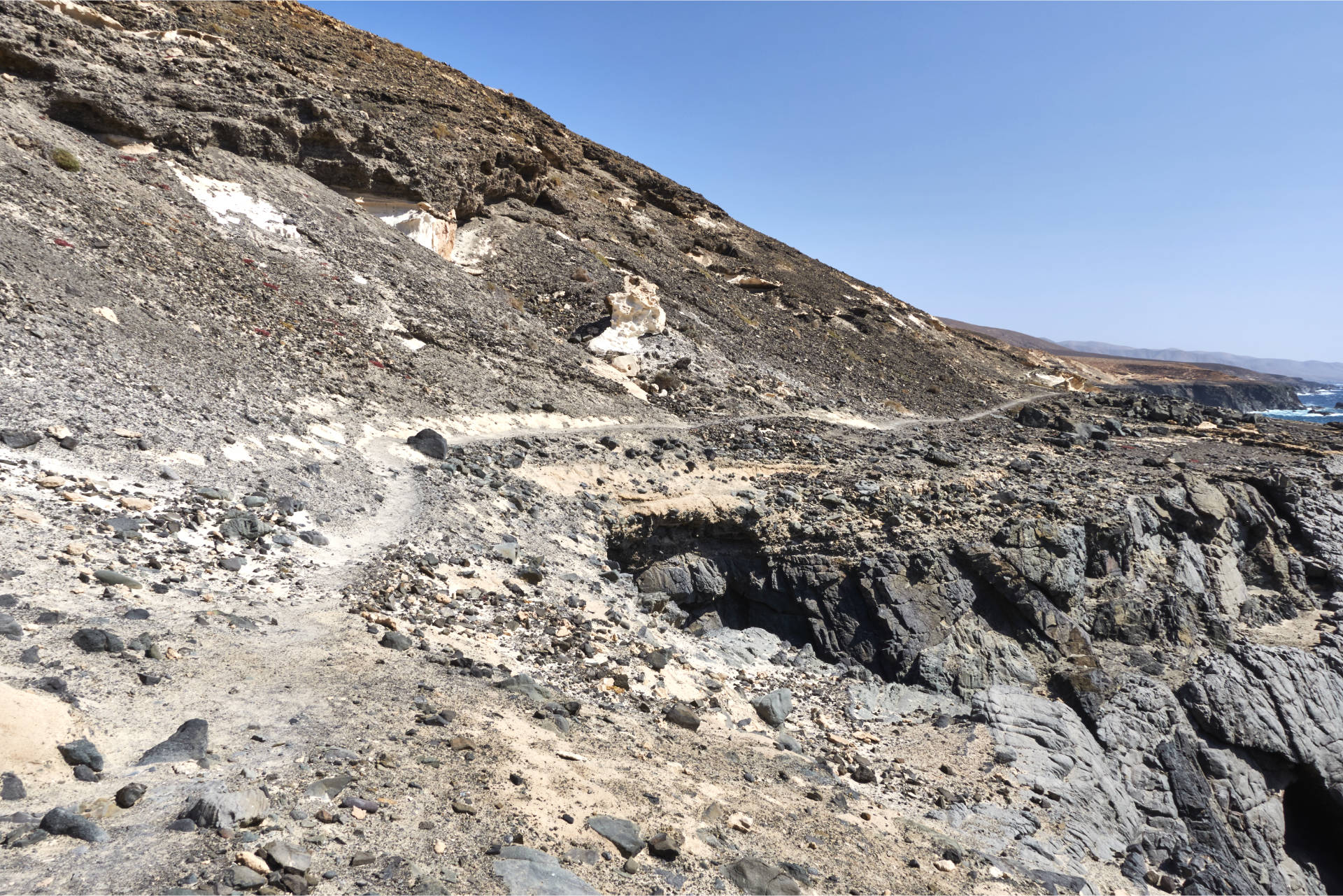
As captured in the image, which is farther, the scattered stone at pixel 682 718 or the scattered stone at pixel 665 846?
the scattered stone at pixel 682 718

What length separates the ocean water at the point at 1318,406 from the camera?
70.1 meters

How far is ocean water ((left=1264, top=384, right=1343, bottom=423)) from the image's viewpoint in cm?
7006

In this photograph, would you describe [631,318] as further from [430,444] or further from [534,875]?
[534,875]

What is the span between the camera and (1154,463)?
2177 centimetres

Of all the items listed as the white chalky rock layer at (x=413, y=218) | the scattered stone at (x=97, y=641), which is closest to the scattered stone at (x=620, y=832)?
the scattered stone at (x=97, y=641)

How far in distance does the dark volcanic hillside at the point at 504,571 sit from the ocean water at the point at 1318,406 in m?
56.6

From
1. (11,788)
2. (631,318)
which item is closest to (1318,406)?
(631,318)

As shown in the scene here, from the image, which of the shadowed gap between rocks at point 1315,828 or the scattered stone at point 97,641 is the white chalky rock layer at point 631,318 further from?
the shadowed gap between rocks at point 1315,828

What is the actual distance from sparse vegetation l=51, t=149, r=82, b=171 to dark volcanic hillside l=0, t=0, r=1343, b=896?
14 centimetres

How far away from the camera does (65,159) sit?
16922 mm

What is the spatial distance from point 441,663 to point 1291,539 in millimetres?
24668

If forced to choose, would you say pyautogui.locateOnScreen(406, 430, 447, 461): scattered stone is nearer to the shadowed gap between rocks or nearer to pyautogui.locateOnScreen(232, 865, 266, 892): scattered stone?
pyautogui.locateOnScreen(232, 865, 266, 892): scattered stone

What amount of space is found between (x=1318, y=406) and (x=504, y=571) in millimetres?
134366

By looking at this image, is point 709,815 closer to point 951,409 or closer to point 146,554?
point 146,554
